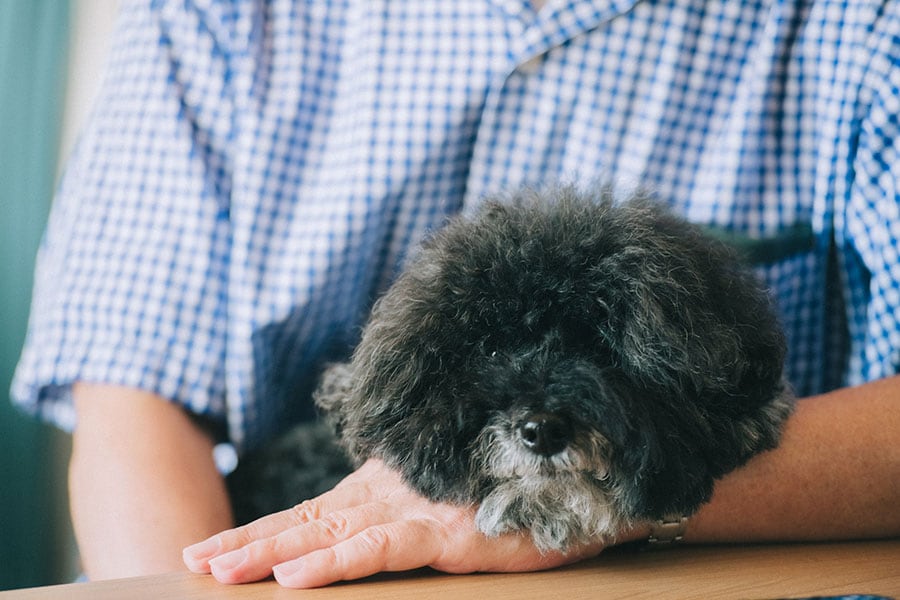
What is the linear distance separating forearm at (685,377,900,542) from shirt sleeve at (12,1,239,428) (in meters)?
0.77

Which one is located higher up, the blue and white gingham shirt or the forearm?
the blue and white gingham shirt

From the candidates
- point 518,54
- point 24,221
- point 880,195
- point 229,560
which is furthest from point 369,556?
point 24,221

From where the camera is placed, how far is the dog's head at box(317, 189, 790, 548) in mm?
797

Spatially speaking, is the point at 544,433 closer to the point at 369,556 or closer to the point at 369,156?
the point at 369,556

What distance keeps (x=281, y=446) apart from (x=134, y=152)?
0.51 m

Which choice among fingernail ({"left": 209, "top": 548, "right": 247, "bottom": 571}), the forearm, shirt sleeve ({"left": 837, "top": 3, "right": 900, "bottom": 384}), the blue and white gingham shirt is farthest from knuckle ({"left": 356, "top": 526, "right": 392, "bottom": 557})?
shirt sleeve ({"left": 837, "top": 3, "right": 900, "bottom": 384})

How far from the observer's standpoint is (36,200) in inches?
76.9

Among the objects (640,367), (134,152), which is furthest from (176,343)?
(640,367)

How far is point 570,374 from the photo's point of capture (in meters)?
0.81

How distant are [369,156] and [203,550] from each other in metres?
0.67

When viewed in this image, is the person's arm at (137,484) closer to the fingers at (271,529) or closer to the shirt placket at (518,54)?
the fingers at (271,529)

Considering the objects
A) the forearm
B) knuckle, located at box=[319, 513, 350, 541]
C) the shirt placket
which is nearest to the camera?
knuckle, located at box=[319, 513, 350, 541]

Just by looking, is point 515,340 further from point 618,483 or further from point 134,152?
point 134,152

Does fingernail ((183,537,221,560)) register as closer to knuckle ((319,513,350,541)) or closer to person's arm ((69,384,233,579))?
knuckle ((319,513,350,541))
